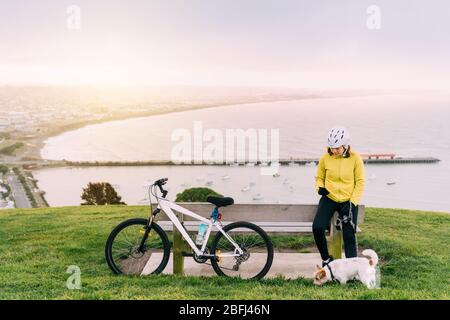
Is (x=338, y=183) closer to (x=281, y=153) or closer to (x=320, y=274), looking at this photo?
(x=320, y=274)

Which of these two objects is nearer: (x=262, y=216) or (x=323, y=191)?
(x=323, y=191)

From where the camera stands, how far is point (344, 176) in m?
6.95

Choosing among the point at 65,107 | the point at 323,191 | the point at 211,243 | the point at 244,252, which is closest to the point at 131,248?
the point at 211,243

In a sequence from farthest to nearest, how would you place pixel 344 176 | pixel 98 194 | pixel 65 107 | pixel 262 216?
pixel 65 107 → pixel 98 194 → pixel 262 216 → pixel 344 176

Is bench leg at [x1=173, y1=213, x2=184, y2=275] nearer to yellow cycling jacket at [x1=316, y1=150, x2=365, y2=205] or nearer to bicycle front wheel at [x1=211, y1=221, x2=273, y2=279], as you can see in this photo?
bicycle front wheel at [x1=211, y1=221, x2=273, y2=279]

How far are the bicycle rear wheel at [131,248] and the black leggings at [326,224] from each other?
6.54 feet

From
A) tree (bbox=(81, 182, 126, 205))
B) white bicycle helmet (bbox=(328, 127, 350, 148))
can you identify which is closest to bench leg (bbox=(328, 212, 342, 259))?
white bicycle helmet (bbox=(328, 127, 350, 148))

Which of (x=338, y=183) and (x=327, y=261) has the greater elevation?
Answer: (x=338, y=183)

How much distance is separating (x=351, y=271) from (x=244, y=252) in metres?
1.39

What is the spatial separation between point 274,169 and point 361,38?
2598 inches

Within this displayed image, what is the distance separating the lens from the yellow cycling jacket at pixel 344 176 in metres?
6.95

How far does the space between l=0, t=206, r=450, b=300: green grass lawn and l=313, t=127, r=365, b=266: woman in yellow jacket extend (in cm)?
83

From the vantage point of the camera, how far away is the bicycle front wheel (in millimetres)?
7031

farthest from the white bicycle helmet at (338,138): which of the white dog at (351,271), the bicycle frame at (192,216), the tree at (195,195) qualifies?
the tree at (195,195)
